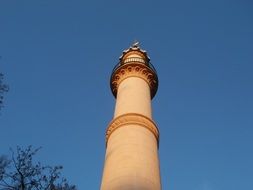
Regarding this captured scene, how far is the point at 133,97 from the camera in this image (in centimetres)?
1873

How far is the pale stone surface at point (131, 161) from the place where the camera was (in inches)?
551

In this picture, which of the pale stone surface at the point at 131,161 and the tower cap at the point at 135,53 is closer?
the pale stone surface at the point at 131,161

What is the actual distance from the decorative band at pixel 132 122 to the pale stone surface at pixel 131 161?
0.87ft

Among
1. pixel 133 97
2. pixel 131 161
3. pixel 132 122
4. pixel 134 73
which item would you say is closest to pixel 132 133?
pixel 132 122

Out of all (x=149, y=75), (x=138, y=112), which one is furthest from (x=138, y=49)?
(x=138, y=112)

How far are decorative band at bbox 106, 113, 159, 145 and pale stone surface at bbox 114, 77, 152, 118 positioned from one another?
1.75 feet

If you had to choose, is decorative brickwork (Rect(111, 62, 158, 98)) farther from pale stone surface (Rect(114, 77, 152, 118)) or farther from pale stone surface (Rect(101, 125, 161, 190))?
pale stone surface (Rect(101, 125, 161, 190))

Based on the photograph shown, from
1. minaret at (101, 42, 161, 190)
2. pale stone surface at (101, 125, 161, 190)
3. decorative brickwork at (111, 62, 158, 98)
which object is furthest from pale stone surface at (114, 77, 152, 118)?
pale stone surface at (101, 125, 161, 190)

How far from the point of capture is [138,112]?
57.7ft

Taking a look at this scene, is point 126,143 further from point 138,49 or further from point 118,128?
point 138,49

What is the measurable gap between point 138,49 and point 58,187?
377 inches

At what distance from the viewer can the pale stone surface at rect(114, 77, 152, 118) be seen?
17953 mm

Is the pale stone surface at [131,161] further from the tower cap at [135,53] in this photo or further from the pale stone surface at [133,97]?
the tower cap at [135,53]

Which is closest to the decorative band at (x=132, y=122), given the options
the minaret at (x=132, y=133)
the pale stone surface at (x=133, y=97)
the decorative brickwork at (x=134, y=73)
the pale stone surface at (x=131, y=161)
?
the minaret at (x=132, y=133)
